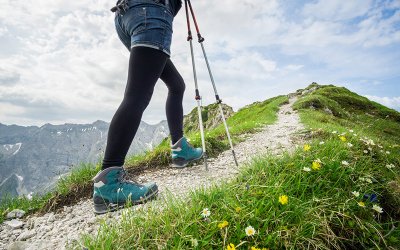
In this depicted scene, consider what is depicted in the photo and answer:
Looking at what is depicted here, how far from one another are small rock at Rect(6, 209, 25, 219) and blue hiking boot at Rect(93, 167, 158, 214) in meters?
1.94

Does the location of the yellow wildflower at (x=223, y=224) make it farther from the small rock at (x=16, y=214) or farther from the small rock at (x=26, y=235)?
the small rock at (x=16, y=214)

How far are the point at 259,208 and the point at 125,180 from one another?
2.12 metres

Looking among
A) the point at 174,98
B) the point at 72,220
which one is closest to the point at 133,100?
the point at 174,98

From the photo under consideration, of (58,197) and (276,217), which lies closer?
(276,217)

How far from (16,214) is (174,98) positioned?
352 cm

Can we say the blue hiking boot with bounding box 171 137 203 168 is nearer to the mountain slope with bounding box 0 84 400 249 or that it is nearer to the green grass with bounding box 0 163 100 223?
the green grass with bounding box 0 163 100 223

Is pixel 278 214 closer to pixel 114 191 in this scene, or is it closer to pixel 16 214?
pixel 114 191

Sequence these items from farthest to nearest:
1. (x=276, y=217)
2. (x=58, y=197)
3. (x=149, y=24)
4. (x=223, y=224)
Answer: (x=58, y=197) < (x=149, y=24) < (x=276, y=217) < (x=223, y=224)

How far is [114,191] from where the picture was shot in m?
4.18

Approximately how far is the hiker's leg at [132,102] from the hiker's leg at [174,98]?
1.66 m

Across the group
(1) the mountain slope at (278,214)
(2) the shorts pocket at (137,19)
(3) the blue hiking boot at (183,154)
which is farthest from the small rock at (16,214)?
(2) the shorts pocket at (137,19)

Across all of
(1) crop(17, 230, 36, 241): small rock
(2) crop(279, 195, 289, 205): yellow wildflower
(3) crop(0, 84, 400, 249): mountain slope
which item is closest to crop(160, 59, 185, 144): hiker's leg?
(3) crop(0, 84, 400, 249): mountain slope

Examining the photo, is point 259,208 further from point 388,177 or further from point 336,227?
point 388,177

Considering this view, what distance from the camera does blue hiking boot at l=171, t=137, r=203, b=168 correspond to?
6285 millimetres
